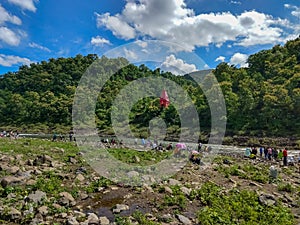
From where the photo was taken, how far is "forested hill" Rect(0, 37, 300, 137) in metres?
44.8

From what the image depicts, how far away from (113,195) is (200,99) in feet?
154

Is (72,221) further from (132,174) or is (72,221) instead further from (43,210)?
(132,174)

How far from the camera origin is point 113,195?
36.2ft

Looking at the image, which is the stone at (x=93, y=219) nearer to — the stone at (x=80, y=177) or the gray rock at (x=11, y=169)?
the stone at (x=80, y=177)

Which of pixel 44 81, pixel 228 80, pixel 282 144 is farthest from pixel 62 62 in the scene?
pixel 282 144

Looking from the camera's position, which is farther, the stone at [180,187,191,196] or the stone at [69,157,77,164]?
the stone at [69,157,77,164]

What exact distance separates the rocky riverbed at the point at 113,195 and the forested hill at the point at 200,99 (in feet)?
49.0

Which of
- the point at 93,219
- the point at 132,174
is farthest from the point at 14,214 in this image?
the point at 132,174

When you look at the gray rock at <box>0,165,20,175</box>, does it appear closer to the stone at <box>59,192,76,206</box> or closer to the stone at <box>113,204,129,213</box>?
the stone at <box>59,192,76,206</box>

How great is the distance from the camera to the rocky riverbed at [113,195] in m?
8.75

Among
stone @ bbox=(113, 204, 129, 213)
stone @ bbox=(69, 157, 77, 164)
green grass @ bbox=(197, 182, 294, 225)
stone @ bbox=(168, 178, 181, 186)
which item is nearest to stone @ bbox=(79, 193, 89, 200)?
stone @ bbox=(113, 204, 129, 213)

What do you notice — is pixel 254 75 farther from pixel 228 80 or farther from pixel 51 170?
pixel 51 170

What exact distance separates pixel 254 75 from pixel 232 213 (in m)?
54.5

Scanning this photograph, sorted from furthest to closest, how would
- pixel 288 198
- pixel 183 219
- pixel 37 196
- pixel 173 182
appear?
pixel 173 182
pixel 288 198
pixel 37 196
pixel 183 219
